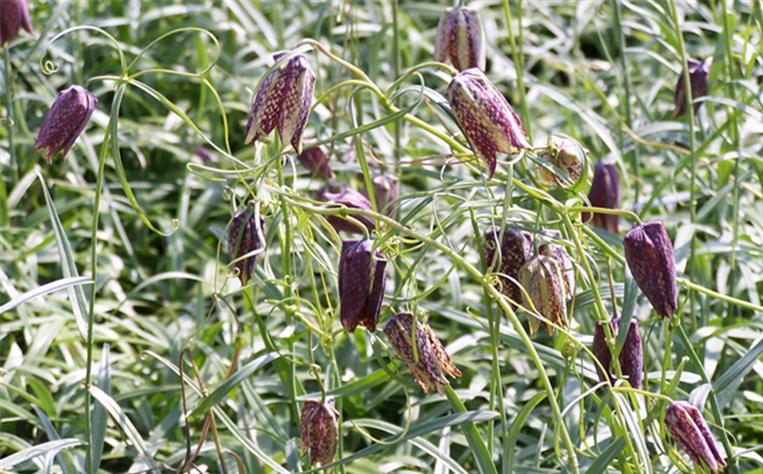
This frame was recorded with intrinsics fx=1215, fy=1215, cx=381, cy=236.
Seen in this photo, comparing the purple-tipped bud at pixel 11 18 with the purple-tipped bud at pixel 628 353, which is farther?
the purple-tipped bud at pixel 11 18

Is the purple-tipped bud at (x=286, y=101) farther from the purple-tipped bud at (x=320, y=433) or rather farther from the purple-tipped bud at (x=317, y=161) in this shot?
the purple-tipped bud at (x=317, y=161)

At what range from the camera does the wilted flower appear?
4.96ft

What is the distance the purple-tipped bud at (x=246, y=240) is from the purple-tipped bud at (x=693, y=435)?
620 mm

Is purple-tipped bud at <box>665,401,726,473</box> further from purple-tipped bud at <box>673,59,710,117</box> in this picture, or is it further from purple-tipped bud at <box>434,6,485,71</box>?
purple-tipped bud at <box>673,59,710,117</box>

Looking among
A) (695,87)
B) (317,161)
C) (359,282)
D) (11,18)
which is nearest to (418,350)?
(359,282)

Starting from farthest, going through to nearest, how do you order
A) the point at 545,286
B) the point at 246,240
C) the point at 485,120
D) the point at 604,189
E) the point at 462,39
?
the point at 604,189 < the point at 462,39 < the point at 246,240 < the point at 545,286 < the point at 485,120

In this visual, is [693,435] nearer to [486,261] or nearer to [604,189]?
[486,261]

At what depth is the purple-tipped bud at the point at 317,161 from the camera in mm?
2381

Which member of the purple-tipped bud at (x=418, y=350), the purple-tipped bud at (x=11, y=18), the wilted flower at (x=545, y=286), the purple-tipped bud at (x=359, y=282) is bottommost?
the purple-tipped bud at (x=418, y=350)

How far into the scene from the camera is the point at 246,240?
5.82 ft

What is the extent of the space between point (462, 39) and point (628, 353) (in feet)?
2.37

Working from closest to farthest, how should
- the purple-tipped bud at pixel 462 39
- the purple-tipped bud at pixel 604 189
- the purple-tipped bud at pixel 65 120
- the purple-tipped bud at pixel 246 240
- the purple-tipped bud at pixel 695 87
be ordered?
1. the purple-tipped bud at pixel 65 120
2. the purple-tipped bud at pixel 246 240
3. the purple-tipped bud at pixel 462 39
4. the purple-tipped bud at pixel 604 189
5. the purple-tipped bud at pixel 695 87

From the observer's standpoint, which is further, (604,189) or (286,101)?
(604,189)

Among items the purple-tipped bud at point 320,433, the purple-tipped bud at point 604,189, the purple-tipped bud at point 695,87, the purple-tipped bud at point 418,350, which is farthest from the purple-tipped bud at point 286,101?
the purple-tipped bud at point 695,87
